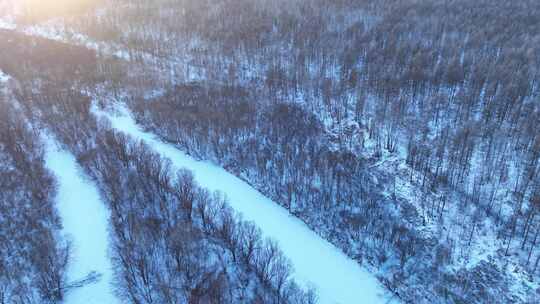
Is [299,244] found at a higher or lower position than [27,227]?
lower

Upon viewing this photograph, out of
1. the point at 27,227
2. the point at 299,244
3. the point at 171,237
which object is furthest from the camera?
the point at 27,227

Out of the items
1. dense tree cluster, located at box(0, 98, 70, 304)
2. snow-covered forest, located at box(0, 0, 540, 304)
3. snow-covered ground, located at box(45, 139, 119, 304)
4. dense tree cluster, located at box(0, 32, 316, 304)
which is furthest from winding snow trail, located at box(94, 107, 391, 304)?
dense tree cluster, located at box(0, 98, 70, 304)

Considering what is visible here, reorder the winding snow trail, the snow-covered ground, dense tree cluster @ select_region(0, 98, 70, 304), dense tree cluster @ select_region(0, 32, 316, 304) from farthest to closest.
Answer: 1. the winding snow trail
2. the snow-covered ground
3. dense tree cluster @ select_region(0, 98, 70, 304)
4. dense tree cluster @ select_region(0, 32, 316, 304)

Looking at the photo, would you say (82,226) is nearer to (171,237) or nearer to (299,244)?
(171,237)

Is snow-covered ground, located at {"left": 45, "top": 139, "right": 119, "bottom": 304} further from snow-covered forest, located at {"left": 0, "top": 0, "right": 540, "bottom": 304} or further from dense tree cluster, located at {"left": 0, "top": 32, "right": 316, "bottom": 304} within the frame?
dense tree cluster, located at {"left": 0, "top": 32, "right": 316, "bottom": 304}

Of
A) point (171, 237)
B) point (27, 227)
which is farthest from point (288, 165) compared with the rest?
point (27, 227)

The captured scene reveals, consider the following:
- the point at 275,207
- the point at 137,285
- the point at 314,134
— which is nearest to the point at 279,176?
the point at 275,207

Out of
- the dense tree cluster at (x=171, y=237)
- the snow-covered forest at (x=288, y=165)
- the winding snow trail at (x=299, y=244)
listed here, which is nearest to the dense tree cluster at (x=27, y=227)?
the snow-covered forest at (x=288, y=165)

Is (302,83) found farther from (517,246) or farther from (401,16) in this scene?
(517,246)
